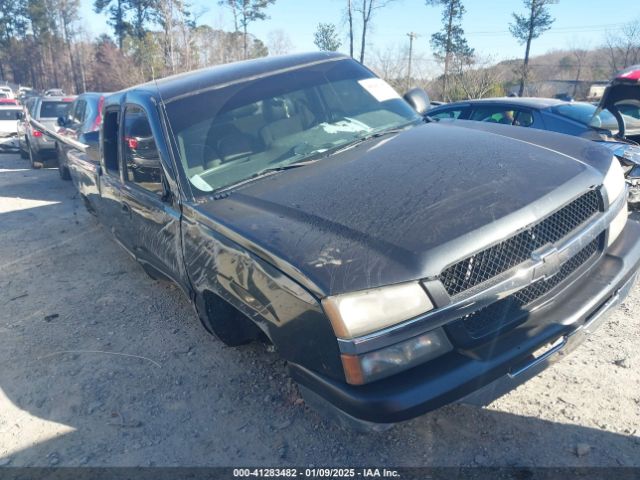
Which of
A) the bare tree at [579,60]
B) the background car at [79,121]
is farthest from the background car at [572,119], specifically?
the bare tree at [579,60]

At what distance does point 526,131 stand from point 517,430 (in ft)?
6.19

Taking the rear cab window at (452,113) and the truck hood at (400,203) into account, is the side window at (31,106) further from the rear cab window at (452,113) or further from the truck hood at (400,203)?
the truck hood at (400,203)

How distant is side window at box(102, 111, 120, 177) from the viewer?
4.10m

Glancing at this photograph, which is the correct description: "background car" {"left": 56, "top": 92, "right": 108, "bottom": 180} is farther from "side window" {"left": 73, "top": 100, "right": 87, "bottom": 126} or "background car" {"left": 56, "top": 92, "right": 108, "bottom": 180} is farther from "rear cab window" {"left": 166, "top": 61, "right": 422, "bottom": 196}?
"rear cab window" {"left": 166, "top": 61, "right": 422, "bottom": 196}

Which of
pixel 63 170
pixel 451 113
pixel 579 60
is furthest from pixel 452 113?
pixel 579 60

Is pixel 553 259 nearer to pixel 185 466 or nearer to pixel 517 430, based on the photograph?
pixel 517 430

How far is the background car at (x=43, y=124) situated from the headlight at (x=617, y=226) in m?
11.1

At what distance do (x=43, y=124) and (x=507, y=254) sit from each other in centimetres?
1216

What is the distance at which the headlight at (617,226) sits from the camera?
104 inches

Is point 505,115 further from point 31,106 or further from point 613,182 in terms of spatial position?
point 31,106

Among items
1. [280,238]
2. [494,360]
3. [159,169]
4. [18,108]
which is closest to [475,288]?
[494,360]

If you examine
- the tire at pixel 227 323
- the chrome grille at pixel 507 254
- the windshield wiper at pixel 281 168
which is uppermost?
the windshield wiper at pixel 281 168

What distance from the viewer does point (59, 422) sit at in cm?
287

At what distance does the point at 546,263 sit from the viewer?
2150mm
